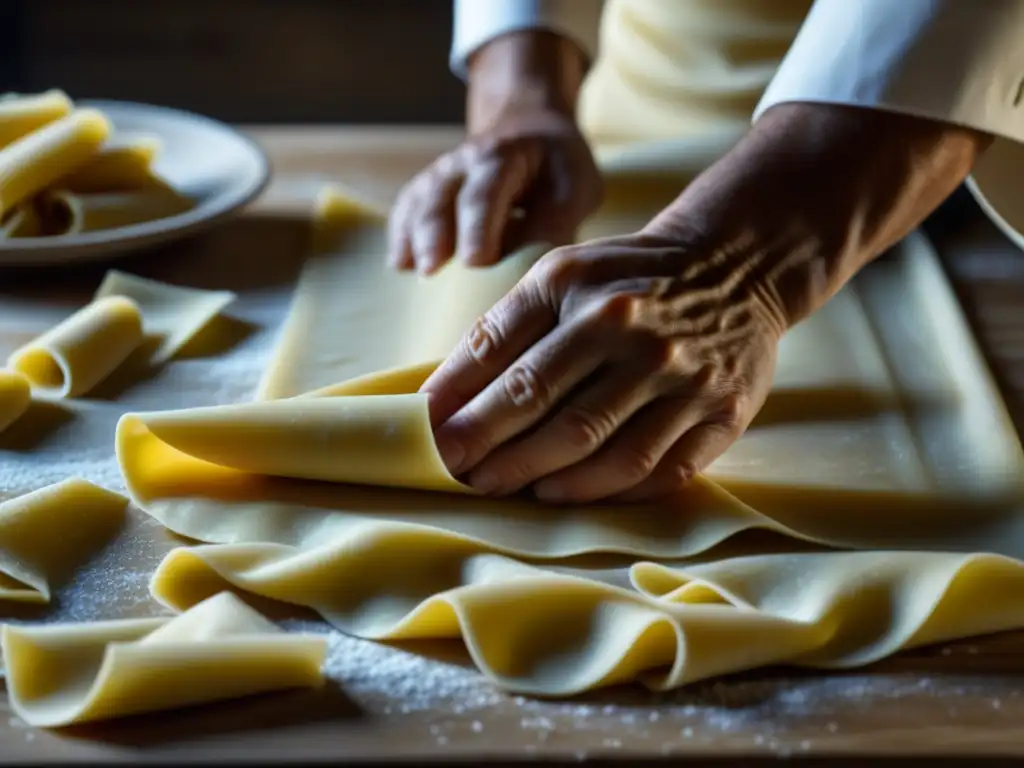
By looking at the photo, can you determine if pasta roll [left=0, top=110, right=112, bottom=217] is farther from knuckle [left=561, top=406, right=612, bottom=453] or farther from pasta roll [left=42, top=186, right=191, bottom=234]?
knuckle [left=561, top=406, right=612, bottom=453]

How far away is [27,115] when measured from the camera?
5.56 feet

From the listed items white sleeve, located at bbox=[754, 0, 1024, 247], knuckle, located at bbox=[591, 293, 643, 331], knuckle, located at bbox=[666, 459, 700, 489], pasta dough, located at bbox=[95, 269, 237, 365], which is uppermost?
white sleeve, located at bbox=[754, 0, 1024, 247]

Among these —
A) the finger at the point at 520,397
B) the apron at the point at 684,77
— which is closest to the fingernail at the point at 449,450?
the finger at the point at 520,397

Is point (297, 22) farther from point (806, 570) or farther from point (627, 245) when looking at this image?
point (806, 570)

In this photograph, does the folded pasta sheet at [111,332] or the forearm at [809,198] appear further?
the folded pasta sheet at [111,332]

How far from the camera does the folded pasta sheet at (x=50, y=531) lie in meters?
0.99

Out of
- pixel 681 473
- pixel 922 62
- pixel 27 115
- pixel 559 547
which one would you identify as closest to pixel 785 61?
pixel 922 62

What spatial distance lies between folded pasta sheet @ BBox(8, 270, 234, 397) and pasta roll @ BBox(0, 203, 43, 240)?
5.6 inches

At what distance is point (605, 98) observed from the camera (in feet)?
6.44

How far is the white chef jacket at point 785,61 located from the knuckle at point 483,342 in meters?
0.41

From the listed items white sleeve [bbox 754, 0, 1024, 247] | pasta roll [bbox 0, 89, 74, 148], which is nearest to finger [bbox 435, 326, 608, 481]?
white sleeve [bbox 754, 0, 1024, 247]

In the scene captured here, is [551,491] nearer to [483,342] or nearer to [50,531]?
[483,342]

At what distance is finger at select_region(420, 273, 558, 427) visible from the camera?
1.13 m

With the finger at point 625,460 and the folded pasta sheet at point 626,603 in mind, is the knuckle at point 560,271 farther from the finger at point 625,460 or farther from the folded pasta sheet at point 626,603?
the folded pasta sheet at point 626,603
